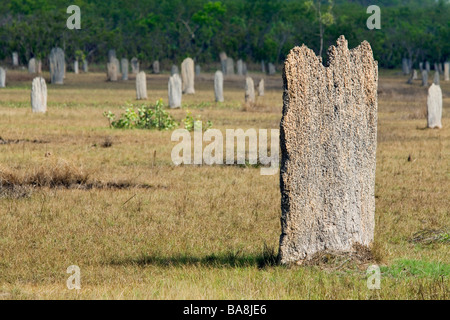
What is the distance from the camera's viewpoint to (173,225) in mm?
10203

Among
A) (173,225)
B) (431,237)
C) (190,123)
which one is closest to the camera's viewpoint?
(431,237)

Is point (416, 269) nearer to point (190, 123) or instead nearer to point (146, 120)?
point (190, 123)

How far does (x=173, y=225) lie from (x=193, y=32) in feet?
231

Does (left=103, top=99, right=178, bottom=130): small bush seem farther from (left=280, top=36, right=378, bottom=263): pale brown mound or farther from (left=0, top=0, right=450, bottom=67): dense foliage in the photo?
(left=0, top=0, right=450, bottom=67): dense foliage

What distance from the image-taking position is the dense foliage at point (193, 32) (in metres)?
61.5

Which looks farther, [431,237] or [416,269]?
[431,237]

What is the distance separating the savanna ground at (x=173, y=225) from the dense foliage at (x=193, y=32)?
127 ft

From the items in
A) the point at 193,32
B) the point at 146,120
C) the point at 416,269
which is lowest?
the point at 416,269

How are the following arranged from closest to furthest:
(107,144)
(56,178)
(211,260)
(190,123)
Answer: (211,260) < (56,178) < (107,144) < (190,123)

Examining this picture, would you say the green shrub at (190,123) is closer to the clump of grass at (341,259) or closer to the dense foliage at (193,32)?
the clump of grass at (341,259)

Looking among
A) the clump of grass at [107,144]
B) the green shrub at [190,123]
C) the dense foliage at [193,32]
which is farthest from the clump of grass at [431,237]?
the dense foliage at [193,32]

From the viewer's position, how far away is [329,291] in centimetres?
672

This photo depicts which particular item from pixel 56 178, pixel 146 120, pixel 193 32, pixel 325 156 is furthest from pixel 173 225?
pixel 193 32

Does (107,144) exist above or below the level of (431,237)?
above
